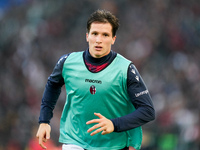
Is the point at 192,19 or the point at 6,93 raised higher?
the point at 192,19

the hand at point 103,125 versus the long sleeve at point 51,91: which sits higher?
the long sleeve at point 51,91

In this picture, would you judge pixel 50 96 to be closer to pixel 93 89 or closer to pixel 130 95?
pixel 93 89

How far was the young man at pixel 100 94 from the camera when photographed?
13.7ft

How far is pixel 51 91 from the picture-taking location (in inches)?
180

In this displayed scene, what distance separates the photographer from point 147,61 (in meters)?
12.9

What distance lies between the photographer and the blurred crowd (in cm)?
1044

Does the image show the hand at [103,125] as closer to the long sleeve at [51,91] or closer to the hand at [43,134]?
the hand at [43,134]

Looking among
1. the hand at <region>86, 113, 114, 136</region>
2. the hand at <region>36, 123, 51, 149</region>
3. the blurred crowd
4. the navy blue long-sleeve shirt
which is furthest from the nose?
the blurred crowd

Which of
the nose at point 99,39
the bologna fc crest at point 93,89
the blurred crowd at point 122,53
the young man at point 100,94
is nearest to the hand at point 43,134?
the young man at point 100,94

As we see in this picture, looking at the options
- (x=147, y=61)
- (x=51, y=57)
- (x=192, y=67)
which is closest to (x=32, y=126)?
(x=51, y=57)

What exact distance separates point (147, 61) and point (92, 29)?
8.68 meters

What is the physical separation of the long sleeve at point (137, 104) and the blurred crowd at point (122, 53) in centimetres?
507

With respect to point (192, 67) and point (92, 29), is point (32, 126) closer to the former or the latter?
point (192, 67)

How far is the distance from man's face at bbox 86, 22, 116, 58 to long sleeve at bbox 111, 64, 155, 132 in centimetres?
31
